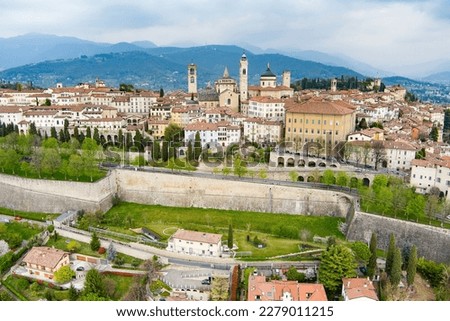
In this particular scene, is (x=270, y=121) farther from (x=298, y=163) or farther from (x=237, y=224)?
(x=237, y=224)

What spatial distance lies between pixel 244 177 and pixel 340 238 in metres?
9.71

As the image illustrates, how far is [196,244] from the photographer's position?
2378cm

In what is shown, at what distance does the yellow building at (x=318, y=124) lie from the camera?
128 ft

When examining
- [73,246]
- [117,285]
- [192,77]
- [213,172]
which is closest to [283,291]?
[117,285]

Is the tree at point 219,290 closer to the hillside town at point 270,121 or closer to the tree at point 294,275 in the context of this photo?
the tree at point 294,275

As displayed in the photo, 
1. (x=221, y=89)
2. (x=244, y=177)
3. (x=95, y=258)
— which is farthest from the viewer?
(x=221, y=89)

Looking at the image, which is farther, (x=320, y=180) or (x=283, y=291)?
(x=320, y=180)

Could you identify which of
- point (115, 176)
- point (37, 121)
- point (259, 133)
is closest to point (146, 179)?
point (115, 176)

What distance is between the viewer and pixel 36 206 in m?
32.1

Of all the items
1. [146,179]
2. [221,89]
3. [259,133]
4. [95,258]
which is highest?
[221,89]

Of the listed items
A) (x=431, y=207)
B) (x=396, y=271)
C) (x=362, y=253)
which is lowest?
(x=396, y=271)

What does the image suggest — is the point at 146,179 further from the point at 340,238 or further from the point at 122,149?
the point at 340,238

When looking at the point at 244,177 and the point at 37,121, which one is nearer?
the point at 244,177

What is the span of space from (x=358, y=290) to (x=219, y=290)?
645 cm
